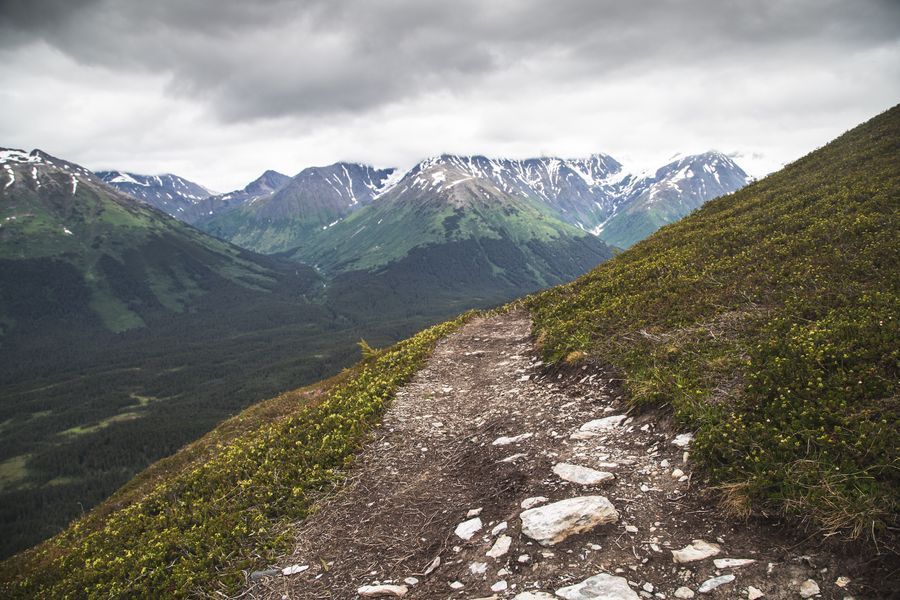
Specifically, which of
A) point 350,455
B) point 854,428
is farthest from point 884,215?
point 350,455

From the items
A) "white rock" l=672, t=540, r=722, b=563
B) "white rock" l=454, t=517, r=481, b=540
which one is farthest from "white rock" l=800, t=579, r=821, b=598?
"white rock" l=454, t=517, r=481, b=540

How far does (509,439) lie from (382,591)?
4.58m

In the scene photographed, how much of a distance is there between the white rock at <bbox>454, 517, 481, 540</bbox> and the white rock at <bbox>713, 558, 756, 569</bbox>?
138 inches

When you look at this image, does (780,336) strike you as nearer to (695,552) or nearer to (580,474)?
(580,474)

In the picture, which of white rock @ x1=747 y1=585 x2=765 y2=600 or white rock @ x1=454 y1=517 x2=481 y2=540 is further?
white rock @ x1=454 y1=517 x2=481 y2=540

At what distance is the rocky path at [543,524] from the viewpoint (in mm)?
5625

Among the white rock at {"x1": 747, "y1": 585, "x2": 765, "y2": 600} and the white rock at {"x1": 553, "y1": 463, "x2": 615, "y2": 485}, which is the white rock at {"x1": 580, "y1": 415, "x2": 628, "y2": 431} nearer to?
the white rock at {"x1": 553, "y1": 463, "x2": 615, "y2": 485}

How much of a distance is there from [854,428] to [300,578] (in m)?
9.19

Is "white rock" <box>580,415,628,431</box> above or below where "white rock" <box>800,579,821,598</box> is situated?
above

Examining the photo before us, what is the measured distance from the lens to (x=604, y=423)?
395 inches

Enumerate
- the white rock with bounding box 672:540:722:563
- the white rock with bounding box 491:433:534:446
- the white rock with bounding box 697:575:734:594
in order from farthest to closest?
the white rock with bounding box 491:433:534:446, the white rock with bounding box 672:540:722:563, the white rock with bounding box 697:575:734:594

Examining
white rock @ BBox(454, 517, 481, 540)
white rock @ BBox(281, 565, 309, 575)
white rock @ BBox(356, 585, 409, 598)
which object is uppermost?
white rock @ BBox(454, 517, 481, 540)

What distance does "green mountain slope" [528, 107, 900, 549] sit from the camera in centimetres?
618

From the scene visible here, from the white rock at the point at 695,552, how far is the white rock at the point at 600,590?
0.82 metres
